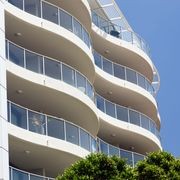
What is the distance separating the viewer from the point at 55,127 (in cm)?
3534

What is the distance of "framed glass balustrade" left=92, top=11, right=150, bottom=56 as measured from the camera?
4838 cm

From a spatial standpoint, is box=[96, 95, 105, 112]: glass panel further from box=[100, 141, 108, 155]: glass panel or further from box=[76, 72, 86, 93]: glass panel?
box=[76, 72, 86, 93]: glass panel

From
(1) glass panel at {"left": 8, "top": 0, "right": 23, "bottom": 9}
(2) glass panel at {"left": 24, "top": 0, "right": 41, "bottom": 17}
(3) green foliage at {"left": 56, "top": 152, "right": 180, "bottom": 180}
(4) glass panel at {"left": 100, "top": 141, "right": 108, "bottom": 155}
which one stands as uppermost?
(2) glass panel at {"left": 24, "top": 0, "right": 41, "bottom": 17}

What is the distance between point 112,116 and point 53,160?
10.2 m

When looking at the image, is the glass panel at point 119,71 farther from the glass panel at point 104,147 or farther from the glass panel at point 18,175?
the glass panel at point 18,175

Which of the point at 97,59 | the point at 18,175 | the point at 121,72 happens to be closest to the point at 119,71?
the point at 121,72

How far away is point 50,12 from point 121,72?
11313 mm

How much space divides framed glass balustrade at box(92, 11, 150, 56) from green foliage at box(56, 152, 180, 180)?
74.7 feet

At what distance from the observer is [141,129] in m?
47.2

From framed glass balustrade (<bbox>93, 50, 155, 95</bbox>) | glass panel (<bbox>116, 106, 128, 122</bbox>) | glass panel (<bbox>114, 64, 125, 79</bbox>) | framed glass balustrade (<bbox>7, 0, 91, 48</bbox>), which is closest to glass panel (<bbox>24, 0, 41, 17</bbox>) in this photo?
framed glass balustrade (<bbox>7, 0, 91, 48</bbox>)

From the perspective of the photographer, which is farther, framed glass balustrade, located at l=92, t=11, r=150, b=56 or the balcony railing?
framed glass balustrade, located at l=92, t=11, r=150, b=56

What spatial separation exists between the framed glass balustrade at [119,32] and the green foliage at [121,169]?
897 inches

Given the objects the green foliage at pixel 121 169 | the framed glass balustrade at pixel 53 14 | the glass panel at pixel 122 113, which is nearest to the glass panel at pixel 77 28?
the framed glass balustrade at pixel 53 14

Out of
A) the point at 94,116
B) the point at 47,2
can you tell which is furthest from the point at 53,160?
the point at 47,2
